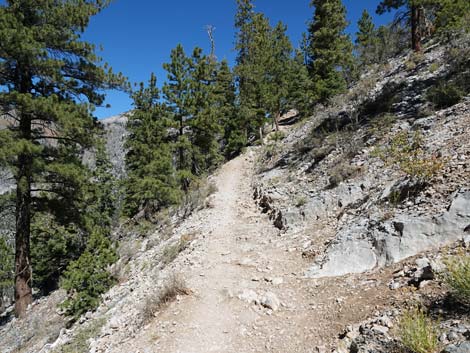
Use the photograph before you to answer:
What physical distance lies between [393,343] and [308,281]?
2.66 m

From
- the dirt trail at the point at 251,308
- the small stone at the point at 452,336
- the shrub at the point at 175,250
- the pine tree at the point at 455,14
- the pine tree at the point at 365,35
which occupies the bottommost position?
the dirt trail at the point at 251,308

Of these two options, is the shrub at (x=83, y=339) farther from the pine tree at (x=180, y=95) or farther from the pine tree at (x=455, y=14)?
the pine tree at (x=455, y=14)

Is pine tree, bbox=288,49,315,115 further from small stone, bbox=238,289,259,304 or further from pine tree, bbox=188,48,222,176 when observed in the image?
small stone, bbox=238,289,259,304

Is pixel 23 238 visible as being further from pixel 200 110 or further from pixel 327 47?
pixel 327 47

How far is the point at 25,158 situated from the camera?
9656mm

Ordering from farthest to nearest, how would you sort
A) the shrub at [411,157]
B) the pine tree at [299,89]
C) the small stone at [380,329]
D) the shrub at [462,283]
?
the pine tree at [299,89] → the shrub at [411,157] → the small stone at [380,329] → the shrub at [462,283]

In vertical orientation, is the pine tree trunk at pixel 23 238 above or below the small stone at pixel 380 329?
above

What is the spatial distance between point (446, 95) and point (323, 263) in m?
7.32

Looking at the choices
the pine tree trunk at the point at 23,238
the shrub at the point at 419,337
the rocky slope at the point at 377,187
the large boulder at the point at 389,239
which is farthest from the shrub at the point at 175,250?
the shrub at the point at 419,337

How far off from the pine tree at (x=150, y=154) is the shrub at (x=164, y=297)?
11.0 meters

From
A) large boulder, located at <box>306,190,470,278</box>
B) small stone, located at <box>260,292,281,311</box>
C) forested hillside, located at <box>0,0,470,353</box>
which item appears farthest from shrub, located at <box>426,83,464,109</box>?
small stone, located at <box>260,292,281,311</box>

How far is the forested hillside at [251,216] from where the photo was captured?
15.7 feet

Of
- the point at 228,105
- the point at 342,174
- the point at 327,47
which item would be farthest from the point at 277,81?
the point at 342,174

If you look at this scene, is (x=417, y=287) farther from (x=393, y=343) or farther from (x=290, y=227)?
(x=290, y=227)
